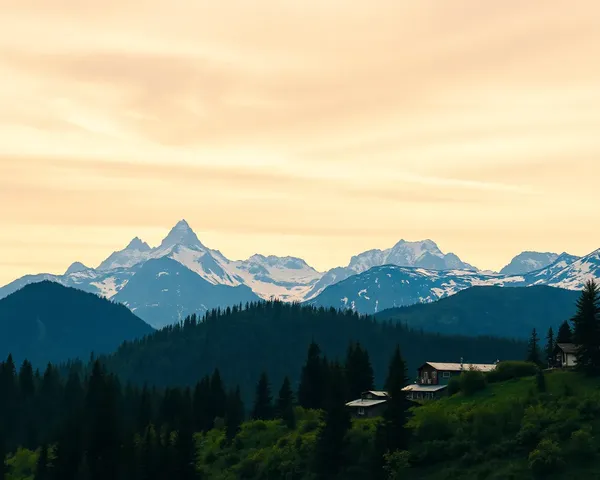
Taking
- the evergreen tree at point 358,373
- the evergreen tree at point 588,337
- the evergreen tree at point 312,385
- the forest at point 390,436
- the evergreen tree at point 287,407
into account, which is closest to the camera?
the forest at point 390,436

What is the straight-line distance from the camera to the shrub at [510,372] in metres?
138

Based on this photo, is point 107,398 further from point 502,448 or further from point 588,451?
point 588,451

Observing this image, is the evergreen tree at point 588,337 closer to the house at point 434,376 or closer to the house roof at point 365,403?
the house roof at point 365,403

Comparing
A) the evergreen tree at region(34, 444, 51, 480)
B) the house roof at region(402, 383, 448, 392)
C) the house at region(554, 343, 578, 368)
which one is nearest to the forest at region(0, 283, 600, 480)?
the evergreen tree at region(34, 444, 51, 480)

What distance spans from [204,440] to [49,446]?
132 ft

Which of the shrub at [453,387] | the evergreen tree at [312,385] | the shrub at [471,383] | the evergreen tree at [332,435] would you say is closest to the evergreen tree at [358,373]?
the evergreen tree at [312,385]

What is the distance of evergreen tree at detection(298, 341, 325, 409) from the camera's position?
159125 mm

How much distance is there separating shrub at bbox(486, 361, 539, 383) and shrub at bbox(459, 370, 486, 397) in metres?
3.66

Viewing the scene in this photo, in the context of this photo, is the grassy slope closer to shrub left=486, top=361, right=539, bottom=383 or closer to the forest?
the forest

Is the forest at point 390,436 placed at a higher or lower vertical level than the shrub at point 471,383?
lower

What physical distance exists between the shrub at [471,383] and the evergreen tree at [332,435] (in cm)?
2086

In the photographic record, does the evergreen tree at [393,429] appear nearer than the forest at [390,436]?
No

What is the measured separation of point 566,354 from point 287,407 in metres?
41.3

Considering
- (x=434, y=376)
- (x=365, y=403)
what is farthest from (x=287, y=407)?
(x=434, y=376)
